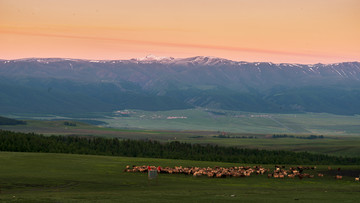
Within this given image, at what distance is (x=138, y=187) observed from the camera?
6438cm

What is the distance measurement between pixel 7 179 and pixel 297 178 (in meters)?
37.0

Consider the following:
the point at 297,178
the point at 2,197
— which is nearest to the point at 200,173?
the point at 297,178

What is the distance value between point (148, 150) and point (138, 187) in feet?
364

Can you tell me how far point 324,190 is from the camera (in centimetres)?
6209

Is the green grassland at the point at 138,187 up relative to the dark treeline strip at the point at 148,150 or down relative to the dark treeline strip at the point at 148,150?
down

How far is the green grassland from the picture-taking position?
5157cm

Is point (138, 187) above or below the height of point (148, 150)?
below

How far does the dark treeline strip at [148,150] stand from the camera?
14675 centimetres

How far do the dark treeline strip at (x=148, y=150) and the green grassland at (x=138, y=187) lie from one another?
5636 centimetres

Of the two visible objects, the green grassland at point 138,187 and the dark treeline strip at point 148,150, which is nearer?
the green grassland at point 138,187

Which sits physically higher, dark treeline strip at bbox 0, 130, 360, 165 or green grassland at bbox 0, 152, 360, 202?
dark treeline strip at bbox 0, 130, 360, 165

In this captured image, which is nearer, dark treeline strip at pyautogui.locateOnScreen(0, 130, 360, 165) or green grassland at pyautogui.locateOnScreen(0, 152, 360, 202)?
green grassland at pyautogui.locateOnScreen(0, 152, 360, 202)

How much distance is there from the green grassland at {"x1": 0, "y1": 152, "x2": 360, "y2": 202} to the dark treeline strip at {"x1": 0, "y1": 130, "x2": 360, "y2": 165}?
56.4 metres

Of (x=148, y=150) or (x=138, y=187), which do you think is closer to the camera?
(x=138, y=187)
